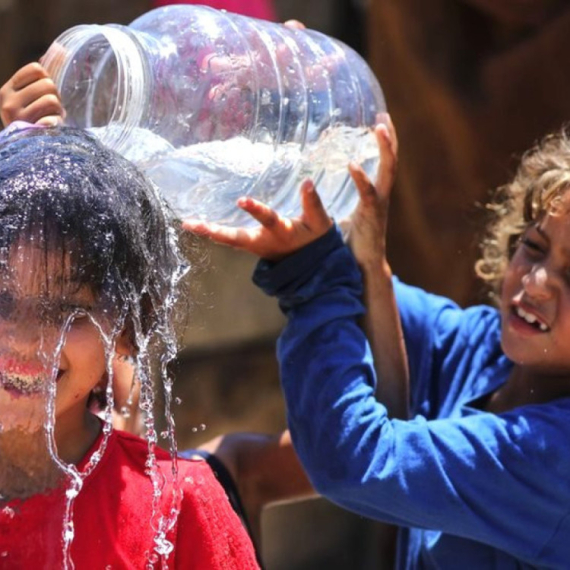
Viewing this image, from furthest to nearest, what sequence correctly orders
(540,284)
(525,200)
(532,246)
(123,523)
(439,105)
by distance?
1. (439,105)
2. (525,200)
3. (532,246)
4. (540,284)
5. (123,523)

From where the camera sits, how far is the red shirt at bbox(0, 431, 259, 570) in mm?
1623

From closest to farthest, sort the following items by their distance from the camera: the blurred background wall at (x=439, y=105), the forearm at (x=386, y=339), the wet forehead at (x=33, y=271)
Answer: the wet forehead at (x=33, y=271), the forearm at (x=386, y=339), the blurred background wall at (x=439, y=105)

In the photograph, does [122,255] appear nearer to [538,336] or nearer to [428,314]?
[538,336]

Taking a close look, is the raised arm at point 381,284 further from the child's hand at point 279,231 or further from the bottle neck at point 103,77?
the bottle neck at point 103,77

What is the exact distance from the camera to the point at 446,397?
234 centimetres

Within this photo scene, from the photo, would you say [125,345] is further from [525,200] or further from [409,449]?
[525,200]

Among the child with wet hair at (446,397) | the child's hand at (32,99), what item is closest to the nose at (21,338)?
the child's hand at (32,99)

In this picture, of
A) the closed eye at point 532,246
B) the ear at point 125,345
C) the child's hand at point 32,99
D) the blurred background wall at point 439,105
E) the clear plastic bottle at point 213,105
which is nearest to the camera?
the ear at point 125,345

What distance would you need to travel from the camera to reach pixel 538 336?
2082mm

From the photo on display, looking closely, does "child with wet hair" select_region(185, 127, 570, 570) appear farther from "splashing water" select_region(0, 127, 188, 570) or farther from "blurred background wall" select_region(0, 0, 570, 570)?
"blurred background wall" select_region(0, 0, 570, 570)

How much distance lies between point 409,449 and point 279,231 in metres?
0.41

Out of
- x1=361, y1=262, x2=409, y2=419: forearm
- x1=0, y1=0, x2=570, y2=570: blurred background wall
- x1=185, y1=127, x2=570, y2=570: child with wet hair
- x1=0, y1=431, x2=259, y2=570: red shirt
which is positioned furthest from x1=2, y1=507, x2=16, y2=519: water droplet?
x1=0, y1=0, x2=570, y2=570: blurred background wall

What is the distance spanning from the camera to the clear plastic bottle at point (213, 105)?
2.04 metres

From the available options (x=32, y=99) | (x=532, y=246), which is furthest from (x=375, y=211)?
(x=32, y=99)
